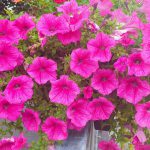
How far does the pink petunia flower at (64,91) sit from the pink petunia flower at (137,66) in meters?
0.17

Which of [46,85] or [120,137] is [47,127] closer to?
[46,85]

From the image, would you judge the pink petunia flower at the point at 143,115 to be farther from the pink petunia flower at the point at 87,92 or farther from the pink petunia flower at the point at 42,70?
the pink petunia flower at the point at 42,70

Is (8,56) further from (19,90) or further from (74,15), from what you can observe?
(74,15)

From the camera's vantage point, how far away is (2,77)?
129 cm

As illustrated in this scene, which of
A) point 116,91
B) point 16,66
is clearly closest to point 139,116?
point 116,91

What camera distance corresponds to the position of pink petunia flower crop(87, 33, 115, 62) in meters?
1.21

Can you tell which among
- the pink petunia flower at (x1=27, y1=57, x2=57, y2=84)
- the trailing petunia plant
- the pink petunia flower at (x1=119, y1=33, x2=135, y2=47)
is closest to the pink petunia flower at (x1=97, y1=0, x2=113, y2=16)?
the trailing petunia plant

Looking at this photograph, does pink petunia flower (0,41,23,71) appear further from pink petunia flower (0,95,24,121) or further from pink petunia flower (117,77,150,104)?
pink petunia flower (117,77,150,104)

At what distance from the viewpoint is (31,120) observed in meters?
1.27

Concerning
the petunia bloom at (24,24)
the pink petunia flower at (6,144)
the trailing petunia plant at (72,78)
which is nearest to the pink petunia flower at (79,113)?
the trailing petunia plant at (72,78)

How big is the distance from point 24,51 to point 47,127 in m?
0.28

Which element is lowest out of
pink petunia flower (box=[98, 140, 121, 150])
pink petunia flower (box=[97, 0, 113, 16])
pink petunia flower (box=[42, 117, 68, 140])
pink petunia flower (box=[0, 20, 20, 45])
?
pink petunia flower (box=[98, 140, 121, 150])

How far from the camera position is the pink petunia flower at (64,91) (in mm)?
1202

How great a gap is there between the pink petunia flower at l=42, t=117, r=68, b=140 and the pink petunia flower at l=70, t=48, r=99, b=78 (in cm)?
16
